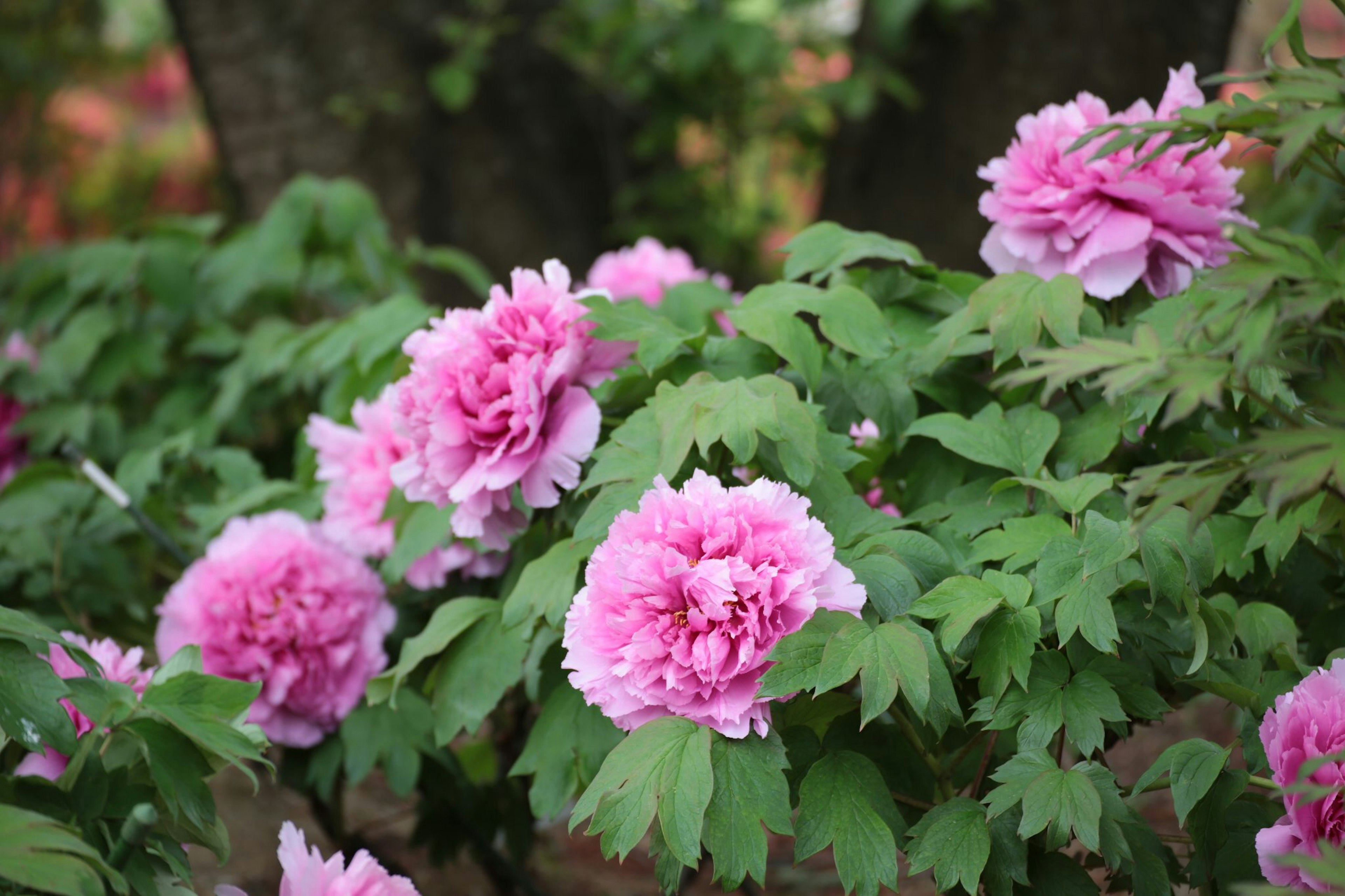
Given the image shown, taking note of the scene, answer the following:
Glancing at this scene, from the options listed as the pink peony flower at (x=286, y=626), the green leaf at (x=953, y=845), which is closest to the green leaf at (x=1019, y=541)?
the green leaf at (x=953, y=845)

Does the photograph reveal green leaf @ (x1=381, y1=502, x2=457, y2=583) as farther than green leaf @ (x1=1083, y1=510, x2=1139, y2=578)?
Yes

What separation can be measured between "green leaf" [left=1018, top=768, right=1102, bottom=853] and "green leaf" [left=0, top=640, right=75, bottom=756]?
0.84 m

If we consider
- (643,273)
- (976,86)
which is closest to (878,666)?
(643,273)

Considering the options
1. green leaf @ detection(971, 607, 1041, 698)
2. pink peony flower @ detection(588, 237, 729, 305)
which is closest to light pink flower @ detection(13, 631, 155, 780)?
green leaf @ detection(971, 607, 1041, 698)

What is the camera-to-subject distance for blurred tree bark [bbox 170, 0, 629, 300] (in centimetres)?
297

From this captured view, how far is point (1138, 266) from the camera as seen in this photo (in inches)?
48.4

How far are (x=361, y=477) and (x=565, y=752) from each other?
1.80 feet

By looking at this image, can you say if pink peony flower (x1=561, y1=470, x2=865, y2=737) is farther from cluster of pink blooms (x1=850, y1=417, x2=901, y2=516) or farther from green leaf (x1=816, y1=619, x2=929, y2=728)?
cluster of pink blooms (x1=850, y1=417, x2=901, y2=516)

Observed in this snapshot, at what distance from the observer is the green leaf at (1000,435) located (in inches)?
46.0

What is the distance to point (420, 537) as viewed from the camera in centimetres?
141

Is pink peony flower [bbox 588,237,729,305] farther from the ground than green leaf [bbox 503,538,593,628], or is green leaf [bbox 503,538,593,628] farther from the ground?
green leaf [bbox 503,538,593,628]

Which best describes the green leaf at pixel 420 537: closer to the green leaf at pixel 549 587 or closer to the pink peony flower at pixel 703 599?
the green leaf at pixel 549 587

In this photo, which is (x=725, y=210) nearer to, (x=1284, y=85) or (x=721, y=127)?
(x=721, y=127)

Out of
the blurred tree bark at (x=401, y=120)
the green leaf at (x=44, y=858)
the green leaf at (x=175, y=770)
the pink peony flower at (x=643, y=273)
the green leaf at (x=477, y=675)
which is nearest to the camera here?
the green leaf at (x=44, y=858)
